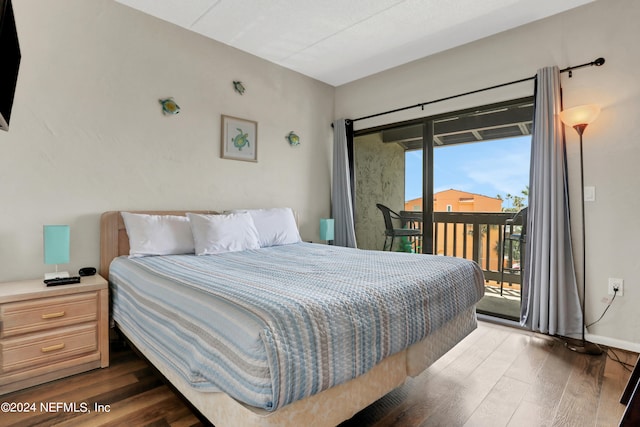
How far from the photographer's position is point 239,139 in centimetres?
356

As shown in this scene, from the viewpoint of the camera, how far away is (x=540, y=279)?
2.81m

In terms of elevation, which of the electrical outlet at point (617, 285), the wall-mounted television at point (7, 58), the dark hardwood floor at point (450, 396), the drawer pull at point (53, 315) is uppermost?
the wall-mounted television at point (7, 58)

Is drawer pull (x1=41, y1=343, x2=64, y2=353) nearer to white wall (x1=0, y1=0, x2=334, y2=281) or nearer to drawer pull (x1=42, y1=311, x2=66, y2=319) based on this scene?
drawer pull (x1=42, y1=311, x2=66, y2=319)

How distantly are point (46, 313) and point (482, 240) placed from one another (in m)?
3.88

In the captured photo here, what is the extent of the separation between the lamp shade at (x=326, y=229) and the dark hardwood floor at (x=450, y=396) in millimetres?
2086

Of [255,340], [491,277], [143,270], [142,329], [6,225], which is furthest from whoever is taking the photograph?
[491,277]

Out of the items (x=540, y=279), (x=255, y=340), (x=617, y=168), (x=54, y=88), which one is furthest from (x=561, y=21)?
(x=54, y=88)

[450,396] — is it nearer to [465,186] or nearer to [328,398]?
[328,398]

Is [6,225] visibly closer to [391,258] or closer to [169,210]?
[169,210]

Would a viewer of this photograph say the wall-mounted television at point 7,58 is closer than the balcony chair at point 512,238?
Yes

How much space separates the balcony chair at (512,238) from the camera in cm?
326

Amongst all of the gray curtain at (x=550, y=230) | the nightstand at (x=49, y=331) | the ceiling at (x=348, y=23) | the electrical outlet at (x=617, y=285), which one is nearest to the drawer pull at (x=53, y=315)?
the nightstand at (x=49, y=331)

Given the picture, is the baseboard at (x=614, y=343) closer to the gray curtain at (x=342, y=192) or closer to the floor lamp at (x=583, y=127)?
the floor lamp at (x=583, y=127)

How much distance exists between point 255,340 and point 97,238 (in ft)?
7.16
